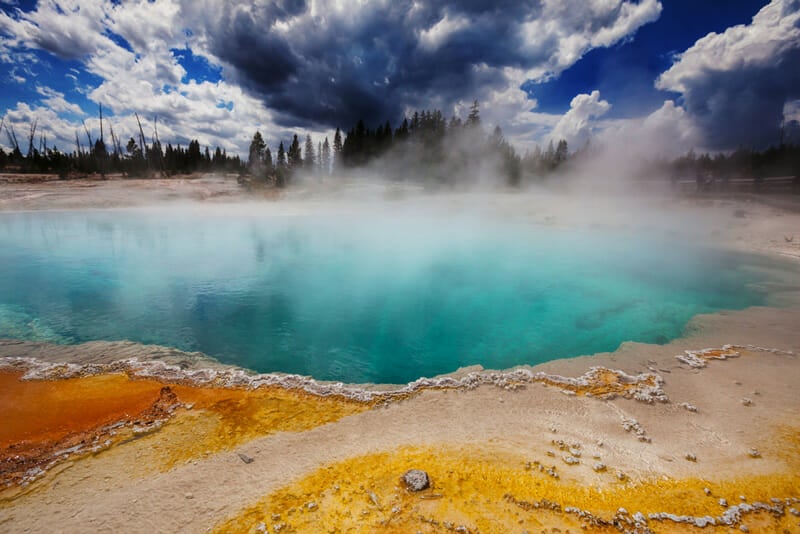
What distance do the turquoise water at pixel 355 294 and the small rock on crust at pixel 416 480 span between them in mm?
2284

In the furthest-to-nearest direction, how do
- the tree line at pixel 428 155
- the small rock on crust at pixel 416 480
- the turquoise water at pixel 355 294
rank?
the tree line at pixel 428 155 → the turquoise water at pixel 355 294 → the small rock on crust at pixel 416 480

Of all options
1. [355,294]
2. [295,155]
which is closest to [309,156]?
[295,155]

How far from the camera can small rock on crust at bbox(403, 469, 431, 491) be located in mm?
2848

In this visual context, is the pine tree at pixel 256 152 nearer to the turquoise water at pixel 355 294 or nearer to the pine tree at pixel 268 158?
the pine tree at pixel 268 158

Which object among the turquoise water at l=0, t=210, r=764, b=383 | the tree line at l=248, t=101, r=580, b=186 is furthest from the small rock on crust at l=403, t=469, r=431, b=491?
the tree line at l=248, t=101, r=580, b=186

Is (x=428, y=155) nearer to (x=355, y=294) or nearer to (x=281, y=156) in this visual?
(x=281, y=156)

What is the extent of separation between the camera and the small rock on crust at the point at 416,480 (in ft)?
9.34

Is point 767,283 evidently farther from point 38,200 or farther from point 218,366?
point 38,200

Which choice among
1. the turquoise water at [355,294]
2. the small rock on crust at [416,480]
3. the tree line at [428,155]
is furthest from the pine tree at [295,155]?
the small rock on crust at [416,480]

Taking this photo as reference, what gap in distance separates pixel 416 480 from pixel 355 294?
21.2ft

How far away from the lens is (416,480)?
289 cm

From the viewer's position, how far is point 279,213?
2491 centimetres

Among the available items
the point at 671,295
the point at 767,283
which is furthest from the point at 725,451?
the point at 767,283

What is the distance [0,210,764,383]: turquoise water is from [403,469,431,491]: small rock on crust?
7.49ft
